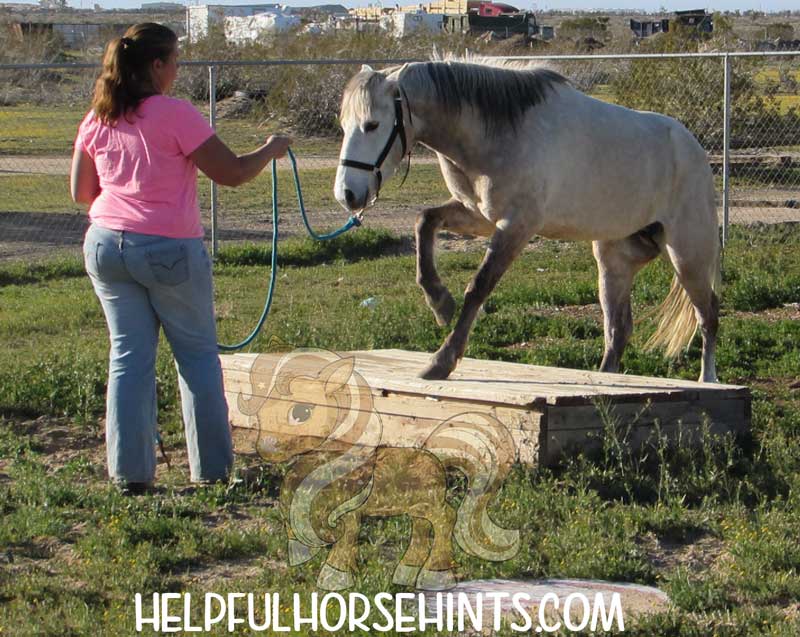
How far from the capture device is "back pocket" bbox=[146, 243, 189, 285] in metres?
5.82

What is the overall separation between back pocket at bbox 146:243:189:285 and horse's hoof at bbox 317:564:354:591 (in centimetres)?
167

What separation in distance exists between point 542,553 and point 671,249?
3248 millimetres

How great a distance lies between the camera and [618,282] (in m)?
8.09

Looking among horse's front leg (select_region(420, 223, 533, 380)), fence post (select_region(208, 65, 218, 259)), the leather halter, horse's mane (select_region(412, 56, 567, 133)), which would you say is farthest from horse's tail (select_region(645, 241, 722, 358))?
fence post (select_region(208, 65, 218, 259))

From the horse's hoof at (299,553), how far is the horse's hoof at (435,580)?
479 mm

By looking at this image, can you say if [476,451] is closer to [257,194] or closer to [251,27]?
[257,194]

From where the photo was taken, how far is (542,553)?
5.04m

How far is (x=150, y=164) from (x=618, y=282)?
339cm

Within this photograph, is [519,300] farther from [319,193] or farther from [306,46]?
[306,46]

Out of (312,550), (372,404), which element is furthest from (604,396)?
(312,550)

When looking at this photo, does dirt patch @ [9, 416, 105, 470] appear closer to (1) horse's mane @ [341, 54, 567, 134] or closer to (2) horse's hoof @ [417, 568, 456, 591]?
(1) horse's mane @ [341, 54, 567, 134]

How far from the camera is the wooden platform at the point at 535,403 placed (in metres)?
6.12

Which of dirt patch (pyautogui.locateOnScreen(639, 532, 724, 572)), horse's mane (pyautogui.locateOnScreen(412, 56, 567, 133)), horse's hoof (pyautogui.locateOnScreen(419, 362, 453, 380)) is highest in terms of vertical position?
horse's mane (pyautogui.locateOnScreen(412, 56, 567, 133))

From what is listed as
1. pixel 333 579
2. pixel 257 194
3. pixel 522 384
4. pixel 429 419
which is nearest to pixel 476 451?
pixel 429 419
